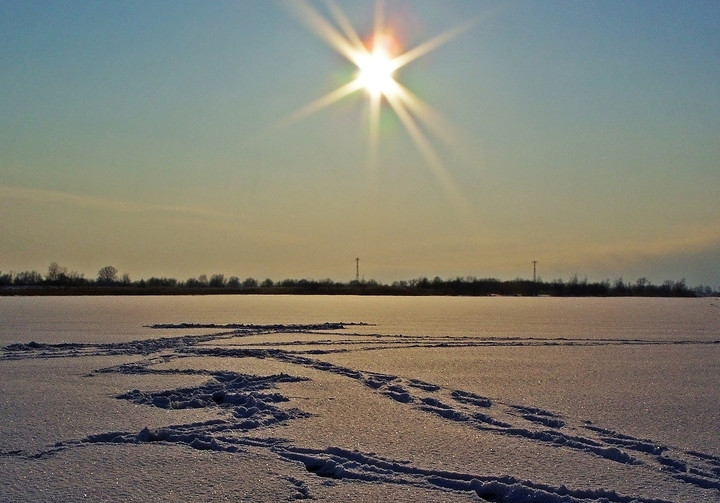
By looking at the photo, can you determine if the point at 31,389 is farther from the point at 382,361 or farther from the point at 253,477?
the point at 382,361

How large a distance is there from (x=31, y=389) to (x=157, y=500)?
4.49 metres

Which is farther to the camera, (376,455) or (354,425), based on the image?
(354,425)

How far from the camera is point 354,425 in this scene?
6020mm

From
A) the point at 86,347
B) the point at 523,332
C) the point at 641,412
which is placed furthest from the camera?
the point at 523,332

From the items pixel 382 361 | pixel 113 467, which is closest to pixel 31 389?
pixel 113 467

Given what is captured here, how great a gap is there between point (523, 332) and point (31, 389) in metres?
12.5

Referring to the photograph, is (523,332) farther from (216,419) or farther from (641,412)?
(216,419)

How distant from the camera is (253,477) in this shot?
448 centimetres

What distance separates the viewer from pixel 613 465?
4762 millimetres

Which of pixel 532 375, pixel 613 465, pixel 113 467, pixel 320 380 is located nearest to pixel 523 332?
pixel 532 375

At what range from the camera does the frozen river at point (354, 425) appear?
14.2ft

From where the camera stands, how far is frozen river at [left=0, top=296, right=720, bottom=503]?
432cm

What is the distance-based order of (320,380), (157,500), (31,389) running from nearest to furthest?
(157,500)
(31,389)
(320,380)

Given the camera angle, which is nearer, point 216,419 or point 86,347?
point 216,419
